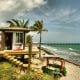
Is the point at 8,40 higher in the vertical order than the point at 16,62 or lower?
higher

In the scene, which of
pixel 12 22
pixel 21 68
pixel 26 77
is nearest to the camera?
pixel 26 77

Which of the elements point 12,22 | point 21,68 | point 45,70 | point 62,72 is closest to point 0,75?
point 21,68

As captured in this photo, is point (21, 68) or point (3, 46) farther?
point (3, 46)

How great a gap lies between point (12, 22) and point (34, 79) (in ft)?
94.6

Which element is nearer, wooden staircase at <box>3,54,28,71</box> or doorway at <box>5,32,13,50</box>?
wooden staircase at <box>3,54,28,71</box>

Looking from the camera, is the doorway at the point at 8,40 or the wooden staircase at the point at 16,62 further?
the doorway at the point at 8,40

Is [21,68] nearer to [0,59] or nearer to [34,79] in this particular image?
[0,59]

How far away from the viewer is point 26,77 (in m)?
22.7

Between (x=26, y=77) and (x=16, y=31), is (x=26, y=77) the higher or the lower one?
the lower one

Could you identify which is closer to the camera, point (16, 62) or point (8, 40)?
point (16, 62)

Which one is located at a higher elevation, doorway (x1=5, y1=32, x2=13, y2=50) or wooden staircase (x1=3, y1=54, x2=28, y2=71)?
doorway (x1=5, y1=32, x2=13, y2=50)

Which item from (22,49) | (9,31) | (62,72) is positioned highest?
(9,31)

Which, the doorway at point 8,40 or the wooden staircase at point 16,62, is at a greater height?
the doorway at point 8,40

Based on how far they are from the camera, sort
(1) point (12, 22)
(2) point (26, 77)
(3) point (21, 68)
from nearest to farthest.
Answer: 1. (2) point (26, 77)
2. (3) point (21, 68)
3. (1) point (12, 22)
